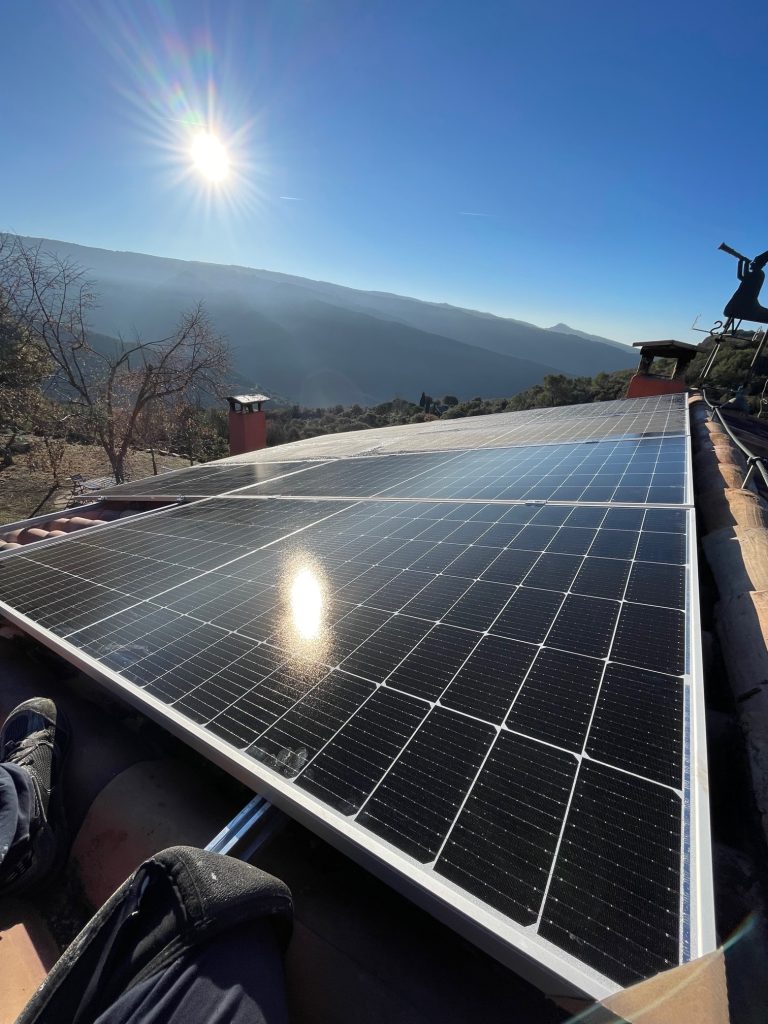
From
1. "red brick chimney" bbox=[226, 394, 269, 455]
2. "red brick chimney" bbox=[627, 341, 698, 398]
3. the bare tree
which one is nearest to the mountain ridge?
the bare tree

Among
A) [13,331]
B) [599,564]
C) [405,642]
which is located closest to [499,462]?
[599,564]

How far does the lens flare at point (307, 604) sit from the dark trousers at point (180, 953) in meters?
1.63

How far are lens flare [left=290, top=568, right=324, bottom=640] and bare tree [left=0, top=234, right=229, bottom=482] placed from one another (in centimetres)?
2222

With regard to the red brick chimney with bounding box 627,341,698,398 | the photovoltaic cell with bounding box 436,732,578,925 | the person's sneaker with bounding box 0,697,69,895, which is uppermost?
the red brick chimney with bounding box 627,341,698,398

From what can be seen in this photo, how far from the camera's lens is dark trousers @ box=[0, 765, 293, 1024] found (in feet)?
4.90

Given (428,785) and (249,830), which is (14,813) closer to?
(249,830)

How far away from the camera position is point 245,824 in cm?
212

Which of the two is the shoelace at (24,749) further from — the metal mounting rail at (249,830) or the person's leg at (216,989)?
the person's leg at (216,989)

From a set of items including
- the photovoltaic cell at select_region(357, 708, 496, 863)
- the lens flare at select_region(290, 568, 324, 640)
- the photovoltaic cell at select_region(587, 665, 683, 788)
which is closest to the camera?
the photovoltaic cell at select_region(357, 708, 496, 863)

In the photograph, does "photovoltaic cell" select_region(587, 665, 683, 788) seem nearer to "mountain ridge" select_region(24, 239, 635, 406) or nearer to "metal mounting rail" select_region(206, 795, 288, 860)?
"metal mounting rail" select_region(206, 795, 288, 860)

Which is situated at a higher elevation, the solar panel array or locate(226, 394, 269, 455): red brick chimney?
the solar panel array

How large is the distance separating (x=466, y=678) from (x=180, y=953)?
1.74 m

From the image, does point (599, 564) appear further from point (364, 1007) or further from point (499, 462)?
point (499, 462)

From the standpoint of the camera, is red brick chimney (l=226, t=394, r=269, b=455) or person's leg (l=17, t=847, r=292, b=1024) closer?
person's leg (l=17, t=847, r=292, b=1024)
